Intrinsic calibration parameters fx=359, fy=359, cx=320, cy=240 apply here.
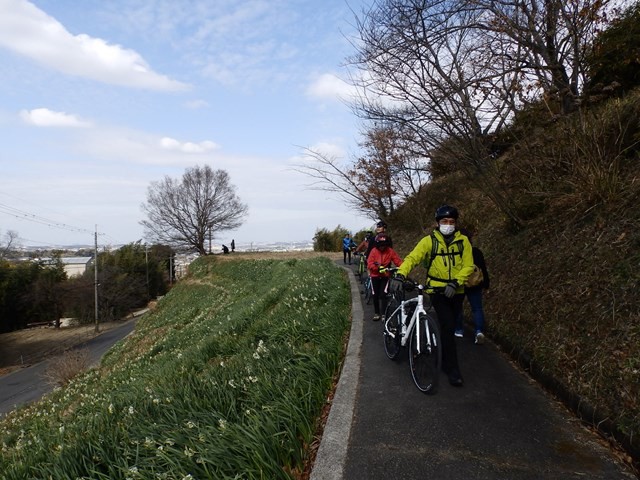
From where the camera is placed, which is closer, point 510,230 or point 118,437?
point 118,437

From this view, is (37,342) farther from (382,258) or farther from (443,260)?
(443,260)

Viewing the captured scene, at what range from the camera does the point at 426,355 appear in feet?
13.6

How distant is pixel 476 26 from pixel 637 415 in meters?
6.14

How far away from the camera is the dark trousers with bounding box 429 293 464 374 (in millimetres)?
4020

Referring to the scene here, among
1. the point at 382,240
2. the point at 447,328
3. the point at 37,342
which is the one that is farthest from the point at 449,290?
the point at 37,342

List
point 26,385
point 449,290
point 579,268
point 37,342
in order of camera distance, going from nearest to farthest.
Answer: point 449,290
point 579,268
point 26,385
point 37,342

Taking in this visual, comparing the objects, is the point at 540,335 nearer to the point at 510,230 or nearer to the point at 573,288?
the point at 573,288

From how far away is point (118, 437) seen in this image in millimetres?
3365

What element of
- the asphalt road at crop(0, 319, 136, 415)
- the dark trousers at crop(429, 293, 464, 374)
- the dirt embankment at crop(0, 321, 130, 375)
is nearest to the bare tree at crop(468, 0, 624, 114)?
the dark trousers at crop(429, 293, 464, 374)

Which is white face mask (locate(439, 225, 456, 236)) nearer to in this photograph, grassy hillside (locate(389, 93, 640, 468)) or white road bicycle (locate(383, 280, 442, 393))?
white road bicycle (locate(383, 280, 442, 393))

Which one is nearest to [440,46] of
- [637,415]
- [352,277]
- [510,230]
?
[510,230]

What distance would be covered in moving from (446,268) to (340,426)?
205cm

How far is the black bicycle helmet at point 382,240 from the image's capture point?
21.9ft

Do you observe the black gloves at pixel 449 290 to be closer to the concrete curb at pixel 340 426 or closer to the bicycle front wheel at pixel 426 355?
the bicycle front wheel at pixel 426 355
